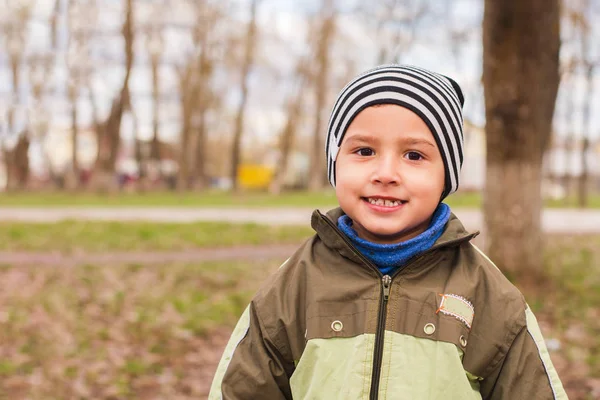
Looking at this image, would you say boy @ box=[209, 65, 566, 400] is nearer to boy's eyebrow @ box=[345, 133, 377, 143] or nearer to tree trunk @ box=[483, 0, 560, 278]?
boy's eyebrow @ box=[345, 133, 377, 143]

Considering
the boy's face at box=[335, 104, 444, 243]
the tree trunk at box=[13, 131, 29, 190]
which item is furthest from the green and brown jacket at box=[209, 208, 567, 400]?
the tree trunk at box=[13, 131, 29, 190]

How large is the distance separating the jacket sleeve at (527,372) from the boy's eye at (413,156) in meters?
0.52

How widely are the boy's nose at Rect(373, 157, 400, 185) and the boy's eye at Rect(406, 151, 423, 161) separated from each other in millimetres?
60

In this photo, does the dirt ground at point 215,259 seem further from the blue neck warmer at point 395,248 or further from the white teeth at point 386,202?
the white teeth at point 386,202

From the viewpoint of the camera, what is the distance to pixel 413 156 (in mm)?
1860

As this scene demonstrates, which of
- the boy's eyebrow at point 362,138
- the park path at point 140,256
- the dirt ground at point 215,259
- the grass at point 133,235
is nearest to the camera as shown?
the boy's eyebrow at point 362,138

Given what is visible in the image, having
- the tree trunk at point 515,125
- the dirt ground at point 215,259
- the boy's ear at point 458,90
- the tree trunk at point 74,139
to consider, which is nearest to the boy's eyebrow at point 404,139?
the boy's ear at point 458,90

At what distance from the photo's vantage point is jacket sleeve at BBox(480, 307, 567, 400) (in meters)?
1.74

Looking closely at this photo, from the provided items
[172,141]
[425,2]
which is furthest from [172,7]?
[172,141]

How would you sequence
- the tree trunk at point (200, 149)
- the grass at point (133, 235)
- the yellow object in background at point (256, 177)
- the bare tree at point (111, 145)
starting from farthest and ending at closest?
1. the yellow object in background at point (256, 177)
2. the tree trunk at point (200, 149)
3. the bare tree at point (111, 145)
4. the grass at point (133, 235)

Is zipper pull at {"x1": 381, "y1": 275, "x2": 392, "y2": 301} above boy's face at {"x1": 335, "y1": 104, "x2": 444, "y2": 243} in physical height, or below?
below

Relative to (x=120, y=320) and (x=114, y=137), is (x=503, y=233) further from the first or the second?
(x=114, y=137)

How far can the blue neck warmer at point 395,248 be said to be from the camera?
1847mm

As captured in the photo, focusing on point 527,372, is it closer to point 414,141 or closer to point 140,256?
Answer: point 414,141
